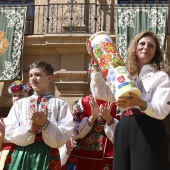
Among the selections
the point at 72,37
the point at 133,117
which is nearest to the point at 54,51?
the point at 72,37

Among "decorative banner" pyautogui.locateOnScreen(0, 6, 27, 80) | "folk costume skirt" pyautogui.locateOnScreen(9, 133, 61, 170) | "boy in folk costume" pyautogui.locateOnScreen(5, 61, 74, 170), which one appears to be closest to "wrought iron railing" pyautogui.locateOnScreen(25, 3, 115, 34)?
"decorative banner" pyautogui.locateOnScreen(0, 6, 27, 80)

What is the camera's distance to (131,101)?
91.7 inches

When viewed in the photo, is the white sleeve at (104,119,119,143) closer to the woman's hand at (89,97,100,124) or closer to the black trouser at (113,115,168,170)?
the woman's hand at (89,97,100,124)

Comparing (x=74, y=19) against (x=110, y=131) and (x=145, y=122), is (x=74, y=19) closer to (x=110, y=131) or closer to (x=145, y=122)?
(x=110, y=131)

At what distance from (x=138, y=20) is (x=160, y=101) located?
21.0 ft

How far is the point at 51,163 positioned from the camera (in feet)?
10.6

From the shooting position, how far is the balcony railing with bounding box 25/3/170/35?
912 cm

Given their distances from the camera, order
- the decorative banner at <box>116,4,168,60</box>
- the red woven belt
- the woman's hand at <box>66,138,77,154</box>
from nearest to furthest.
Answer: the red woven belt
the woman's hand at <box>66,138,77,154</box>
the decorative banner at <box>116,4,168,60</box>

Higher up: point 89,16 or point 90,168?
point 89,16

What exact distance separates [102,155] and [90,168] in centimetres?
16

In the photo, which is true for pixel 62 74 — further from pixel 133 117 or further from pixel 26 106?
pixel 133 117

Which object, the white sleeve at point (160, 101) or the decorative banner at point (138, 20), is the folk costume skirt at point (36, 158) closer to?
the white sleeve at point (160, 101)

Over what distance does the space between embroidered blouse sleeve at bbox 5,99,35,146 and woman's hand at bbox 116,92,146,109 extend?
3.56 feet

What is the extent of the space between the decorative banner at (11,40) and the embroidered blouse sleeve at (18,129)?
202 inches
